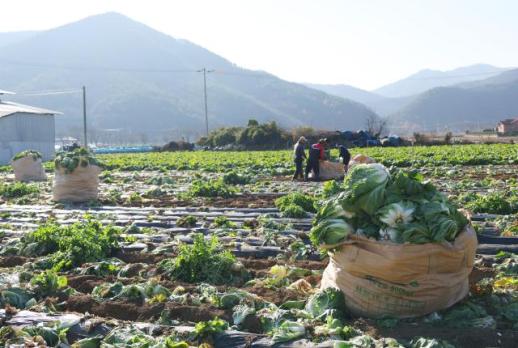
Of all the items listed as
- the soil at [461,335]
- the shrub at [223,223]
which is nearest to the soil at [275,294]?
the soil at [461,335]

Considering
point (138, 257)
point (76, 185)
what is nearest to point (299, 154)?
point (76, 185)

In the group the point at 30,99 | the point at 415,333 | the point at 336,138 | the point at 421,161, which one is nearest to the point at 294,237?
the point at 415,333

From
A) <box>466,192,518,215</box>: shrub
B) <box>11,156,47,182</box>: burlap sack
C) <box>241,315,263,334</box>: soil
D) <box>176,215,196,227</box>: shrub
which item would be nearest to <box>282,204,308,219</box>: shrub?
<box>176,215,196,227</box>: shrub

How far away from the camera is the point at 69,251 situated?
7301 mm

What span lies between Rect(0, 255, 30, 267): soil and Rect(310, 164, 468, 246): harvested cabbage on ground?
4.28 metres

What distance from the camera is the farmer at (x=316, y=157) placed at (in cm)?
1866

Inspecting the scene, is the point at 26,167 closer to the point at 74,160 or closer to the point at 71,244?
the point at 74,160

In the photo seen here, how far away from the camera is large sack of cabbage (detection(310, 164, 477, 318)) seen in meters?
4.86

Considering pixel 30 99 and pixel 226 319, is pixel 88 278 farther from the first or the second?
pixel 30 99

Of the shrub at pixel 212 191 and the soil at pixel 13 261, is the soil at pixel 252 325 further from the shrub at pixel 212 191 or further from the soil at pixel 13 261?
the shrub at pixel 212 191

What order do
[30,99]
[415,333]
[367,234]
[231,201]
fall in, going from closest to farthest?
[415,333], [367,234], [231,201], [30,99]

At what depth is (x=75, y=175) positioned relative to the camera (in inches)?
567

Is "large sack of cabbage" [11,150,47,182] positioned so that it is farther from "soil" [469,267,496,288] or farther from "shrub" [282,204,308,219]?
"soil" [469,267,496,288]

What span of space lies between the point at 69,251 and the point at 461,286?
460cm
